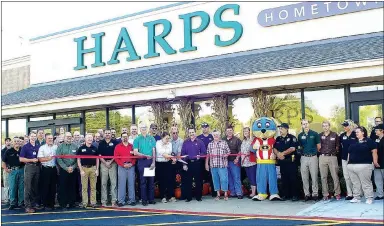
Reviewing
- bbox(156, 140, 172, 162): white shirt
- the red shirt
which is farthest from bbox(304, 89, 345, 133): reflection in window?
the red shirt

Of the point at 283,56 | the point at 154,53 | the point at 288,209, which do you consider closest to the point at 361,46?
Answer: the point at 283,56

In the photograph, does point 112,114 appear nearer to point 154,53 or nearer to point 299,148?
point 154,53

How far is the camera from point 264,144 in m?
10.4

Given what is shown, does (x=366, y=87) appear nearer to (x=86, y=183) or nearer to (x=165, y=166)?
(x=165, y=166)

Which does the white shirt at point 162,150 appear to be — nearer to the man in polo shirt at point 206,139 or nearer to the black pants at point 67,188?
the man in polo shirt at point 206,139

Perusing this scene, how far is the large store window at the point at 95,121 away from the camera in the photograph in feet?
52.8

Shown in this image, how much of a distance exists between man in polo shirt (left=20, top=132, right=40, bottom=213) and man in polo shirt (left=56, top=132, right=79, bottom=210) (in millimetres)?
540

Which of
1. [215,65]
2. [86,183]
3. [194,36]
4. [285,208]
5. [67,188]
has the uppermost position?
[194,36]

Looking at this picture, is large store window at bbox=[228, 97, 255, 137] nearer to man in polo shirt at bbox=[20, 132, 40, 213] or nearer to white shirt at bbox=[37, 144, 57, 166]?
white shirt at bbox=[37, 144, 57, 166]

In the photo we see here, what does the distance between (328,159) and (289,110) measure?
10.3ft

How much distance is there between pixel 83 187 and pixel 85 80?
784cm

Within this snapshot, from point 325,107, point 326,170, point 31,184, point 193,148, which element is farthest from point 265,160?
point 31,184

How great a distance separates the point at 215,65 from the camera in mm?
13734

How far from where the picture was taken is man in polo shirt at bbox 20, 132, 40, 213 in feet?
33.9
